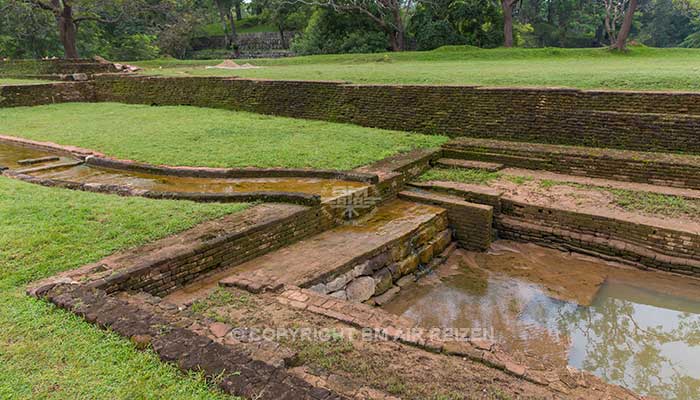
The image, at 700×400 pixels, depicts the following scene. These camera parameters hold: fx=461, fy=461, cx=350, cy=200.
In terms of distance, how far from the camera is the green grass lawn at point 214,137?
23.6 ft

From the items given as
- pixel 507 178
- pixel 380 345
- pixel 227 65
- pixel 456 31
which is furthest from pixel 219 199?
pixel 456 31

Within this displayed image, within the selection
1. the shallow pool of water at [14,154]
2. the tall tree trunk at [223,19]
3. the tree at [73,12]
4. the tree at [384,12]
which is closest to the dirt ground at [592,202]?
the shallow pool of water at [14,154]

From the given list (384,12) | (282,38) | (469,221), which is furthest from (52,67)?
(282,38)

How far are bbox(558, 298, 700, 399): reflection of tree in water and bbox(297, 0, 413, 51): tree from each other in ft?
66.8

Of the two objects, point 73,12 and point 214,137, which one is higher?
point 73,12

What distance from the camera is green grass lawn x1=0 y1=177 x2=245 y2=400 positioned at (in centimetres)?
249

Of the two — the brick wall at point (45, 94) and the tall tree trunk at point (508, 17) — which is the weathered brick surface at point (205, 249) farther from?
the tall tree trunk at point (508, 17)

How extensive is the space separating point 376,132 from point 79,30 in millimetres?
23913

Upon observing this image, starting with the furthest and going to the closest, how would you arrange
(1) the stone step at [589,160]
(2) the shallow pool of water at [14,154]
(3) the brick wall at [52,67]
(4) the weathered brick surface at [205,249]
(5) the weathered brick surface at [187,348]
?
(3) the brick wall at [52,67], (2) the shallow pool of water at [14,154], (1) the stone step at [589,160], (4) the weathered brick surface at [205,249], (5) the weathered brick surface at [187,348]

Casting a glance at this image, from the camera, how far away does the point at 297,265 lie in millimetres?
4477

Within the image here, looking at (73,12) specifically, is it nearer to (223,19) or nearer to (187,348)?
(223,19)

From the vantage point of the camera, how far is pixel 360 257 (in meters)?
4.75

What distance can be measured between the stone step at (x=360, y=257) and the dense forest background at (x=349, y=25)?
14.5 metres

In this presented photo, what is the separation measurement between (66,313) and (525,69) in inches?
479
